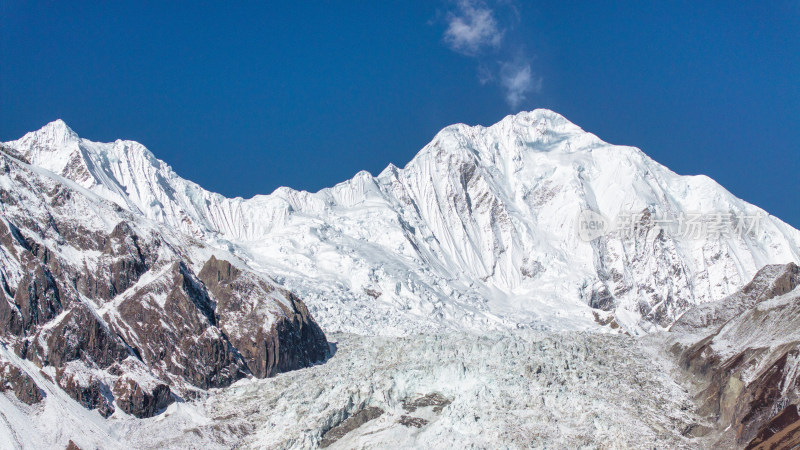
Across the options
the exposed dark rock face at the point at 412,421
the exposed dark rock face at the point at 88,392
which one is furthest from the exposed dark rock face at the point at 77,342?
the exposed dark rock face at the point at 412,421

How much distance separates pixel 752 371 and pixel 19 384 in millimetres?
97952

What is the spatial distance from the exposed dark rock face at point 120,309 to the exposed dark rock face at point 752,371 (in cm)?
7271

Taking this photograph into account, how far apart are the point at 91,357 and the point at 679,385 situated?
8766 cm

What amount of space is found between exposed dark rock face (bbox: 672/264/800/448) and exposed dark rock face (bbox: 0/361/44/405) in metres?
89.9

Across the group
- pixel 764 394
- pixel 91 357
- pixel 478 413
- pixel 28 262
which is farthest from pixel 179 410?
pixel 764 394

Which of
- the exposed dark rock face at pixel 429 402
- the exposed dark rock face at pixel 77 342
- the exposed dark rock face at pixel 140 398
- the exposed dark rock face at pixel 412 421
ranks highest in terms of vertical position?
the exposed dark rock face at pixel 77 342

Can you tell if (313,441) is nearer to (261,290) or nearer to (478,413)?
(478,413)

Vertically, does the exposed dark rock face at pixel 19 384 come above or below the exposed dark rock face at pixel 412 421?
above

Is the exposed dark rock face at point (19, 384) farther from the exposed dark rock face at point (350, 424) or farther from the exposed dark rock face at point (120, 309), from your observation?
the exposed dark rock face at point (350, 424)

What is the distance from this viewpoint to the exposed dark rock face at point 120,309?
136 metres

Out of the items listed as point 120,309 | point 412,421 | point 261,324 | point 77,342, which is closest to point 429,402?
point 412,421

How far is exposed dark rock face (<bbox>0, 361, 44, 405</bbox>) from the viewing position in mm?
124438

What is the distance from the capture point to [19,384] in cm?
12550

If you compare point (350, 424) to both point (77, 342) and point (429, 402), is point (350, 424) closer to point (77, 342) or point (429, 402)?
point (429, 402)
